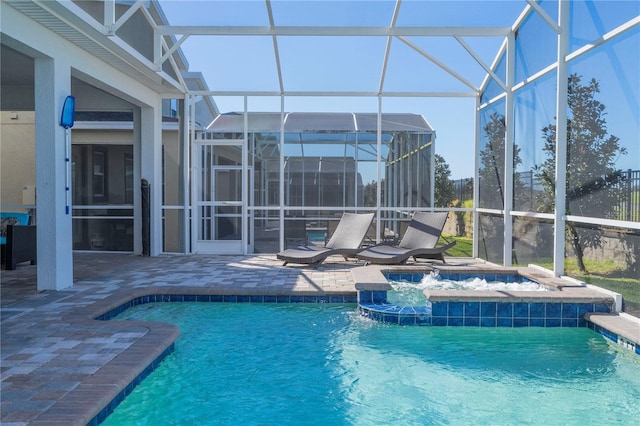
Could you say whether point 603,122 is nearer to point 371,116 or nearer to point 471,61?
point 471,61

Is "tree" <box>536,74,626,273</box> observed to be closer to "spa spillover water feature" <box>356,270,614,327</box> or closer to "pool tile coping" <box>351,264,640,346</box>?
"pool tile coping" <box>351,264,640,346</box>

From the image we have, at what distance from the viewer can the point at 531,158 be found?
827 cm

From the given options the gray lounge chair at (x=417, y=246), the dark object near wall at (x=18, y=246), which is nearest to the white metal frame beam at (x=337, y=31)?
the gray lounge chair at (x=417, y=246)

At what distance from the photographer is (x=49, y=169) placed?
648 cm

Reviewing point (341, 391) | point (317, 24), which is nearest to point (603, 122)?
point (341, 391)

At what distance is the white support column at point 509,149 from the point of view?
29.9 ft

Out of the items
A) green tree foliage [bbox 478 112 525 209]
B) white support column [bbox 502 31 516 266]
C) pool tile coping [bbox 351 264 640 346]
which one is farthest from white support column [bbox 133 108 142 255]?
white support column [bbox 502 31 516 266]

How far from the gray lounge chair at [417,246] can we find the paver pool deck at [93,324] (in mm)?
552

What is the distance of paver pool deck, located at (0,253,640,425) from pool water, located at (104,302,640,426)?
0.26m

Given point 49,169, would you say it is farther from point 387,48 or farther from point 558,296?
point 558,296

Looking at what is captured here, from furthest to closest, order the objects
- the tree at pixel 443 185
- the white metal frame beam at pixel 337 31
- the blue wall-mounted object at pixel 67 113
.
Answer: the tree at pixel 443 185
the white metal frame beam at pixel 337 31
the blue wall-mounted object at pixel 67 113

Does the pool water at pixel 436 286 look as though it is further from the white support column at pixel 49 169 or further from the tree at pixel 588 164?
the white support column at pixel 49 169

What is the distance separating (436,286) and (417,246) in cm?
188

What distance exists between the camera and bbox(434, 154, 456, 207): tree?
35.6 ft
